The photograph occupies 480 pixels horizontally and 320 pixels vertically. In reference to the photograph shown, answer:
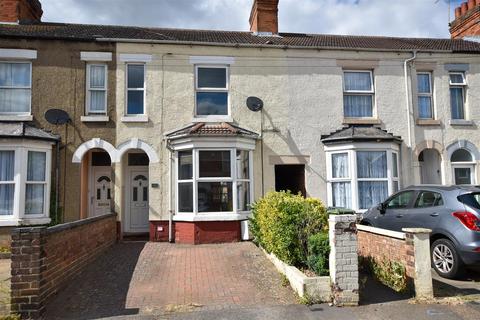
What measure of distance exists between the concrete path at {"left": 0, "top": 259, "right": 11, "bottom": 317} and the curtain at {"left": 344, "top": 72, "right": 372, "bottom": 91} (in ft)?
34.8

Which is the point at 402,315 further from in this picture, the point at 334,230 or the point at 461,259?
the point at 461,259

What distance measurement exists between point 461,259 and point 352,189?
5.08 meters

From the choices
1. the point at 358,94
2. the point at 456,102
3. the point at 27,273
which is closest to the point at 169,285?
the point at 27,273

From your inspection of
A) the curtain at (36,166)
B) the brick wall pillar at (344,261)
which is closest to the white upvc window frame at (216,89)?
the curtain at (36,166)

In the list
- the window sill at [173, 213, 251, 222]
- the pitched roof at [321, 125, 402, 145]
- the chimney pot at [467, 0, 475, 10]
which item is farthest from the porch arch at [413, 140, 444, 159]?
the chimney pot at [467, 0, 475, 10]

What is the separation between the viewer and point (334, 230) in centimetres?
552

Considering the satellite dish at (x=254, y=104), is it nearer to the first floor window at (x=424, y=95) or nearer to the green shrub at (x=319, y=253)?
the first floor window at (x=424, y=95)

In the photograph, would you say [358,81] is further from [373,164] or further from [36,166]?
[36,166]

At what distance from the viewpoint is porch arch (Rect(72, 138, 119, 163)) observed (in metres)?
10.9

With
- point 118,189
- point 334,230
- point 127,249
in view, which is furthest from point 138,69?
point 334,230

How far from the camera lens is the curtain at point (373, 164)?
453 inches

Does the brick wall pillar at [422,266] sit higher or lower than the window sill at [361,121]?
lower

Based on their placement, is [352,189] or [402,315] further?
[352,189]

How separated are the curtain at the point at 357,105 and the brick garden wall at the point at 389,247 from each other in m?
5.79
